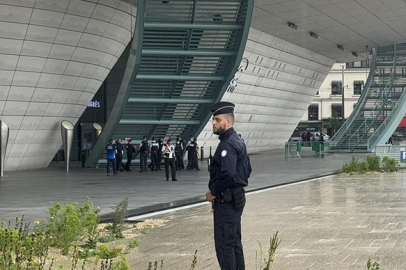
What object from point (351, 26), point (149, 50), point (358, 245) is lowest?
point (358, 245)

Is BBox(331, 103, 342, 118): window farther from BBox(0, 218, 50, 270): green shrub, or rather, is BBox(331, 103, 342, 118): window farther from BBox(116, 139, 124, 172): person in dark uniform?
BBox(0, 218, 50, 270): green shrub

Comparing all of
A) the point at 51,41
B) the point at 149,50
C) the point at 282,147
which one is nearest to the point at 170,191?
the point at 149,50

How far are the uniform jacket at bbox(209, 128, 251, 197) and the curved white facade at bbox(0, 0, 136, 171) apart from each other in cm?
2247

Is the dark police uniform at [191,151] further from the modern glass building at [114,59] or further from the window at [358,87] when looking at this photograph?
the window at [358,87]

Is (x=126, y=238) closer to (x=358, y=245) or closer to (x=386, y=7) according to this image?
(x=358, y=245)

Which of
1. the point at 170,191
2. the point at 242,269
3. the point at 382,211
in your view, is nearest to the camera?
the point at 242,269

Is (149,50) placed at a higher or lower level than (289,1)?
lower

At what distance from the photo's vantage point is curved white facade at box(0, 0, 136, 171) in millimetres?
28562

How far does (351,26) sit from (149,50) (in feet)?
77.1

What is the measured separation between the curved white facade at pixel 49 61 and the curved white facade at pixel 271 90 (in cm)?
1261

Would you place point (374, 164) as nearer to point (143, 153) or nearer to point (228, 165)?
point (143, 153)

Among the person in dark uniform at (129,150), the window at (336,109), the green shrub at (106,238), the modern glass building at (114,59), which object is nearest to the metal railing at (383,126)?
the modern glass building at (114,59)

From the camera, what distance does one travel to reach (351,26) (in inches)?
1866

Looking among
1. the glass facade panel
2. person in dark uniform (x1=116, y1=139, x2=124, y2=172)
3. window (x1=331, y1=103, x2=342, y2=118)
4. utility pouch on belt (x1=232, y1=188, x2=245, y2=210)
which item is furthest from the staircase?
utility pouch on belt (x1=232, y1=188, x2=245, y2=210)
